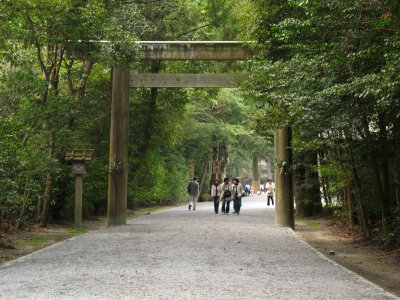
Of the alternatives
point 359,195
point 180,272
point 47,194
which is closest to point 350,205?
point 359,195

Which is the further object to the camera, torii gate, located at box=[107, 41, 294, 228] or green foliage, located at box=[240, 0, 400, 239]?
torii gate, located at box=[107, 41, 294, 228]

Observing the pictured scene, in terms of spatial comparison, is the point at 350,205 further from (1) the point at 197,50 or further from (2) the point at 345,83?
(2) the point at 345,83

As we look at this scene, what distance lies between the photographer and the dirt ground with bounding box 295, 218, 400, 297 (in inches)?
313

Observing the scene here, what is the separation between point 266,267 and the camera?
7758 millimetres

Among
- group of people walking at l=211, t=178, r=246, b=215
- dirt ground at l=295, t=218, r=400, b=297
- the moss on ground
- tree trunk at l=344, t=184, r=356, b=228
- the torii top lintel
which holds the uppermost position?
the torii top lintel

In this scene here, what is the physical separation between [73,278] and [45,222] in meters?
8.97

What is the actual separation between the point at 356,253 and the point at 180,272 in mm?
5069

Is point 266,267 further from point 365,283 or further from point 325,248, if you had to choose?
point 325,248

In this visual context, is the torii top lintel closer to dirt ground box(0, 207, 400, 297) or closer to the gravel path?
dirt ground box(0, 207, 400, 297)

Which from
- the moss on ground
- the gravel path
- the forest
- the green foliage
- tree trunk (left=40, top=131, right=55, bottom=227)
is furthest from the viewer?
tree trunk (left=40, top=131, right=55, bottom=227)

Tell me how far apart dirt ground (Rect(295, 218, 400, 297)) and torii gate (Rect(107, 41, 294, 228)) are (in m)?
1.42

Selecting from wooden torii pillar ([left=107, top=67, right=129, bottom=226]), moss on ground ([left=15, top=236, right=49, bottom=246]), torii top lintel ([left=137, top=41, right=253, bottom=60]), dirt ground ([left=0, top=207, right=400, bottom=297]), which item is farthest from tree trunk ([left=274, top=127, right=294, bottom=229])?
moss on ground ([left=15, top=236, right=49, bottom=246])

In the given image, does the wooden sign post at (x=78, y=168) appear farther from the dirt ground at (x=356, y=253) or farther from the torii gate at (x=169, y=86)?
the dirt ground at (x=356, y=253)

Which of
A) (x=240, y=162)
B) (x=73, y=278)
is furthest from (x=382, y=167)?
(x=240, y=162)
